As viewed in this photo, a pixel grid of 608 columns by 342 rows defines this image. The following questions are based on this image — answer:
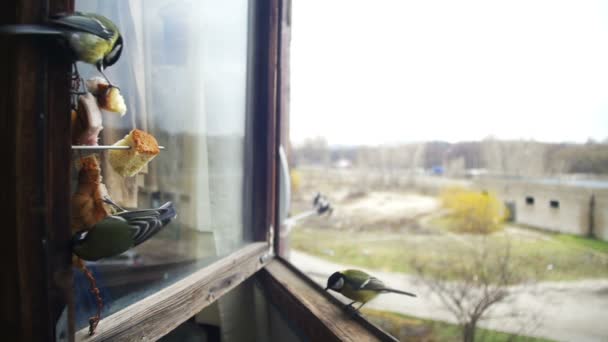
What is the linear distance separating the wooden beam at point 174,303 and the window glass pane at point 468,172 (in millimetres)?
274

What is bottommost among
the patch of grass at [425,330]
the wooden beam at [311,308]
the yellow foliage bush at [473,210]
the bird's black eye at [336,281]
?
the patch of grass at [425,330]

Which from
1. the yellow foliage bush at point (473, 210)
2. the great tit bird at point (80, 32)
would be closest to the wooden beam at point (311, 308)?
the great tit bird at point (80, 32)

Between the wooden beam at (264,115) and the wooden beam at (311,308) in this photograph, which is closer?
the wooden beam at (311,308)

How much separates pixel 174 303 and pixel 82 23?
21.1 inches

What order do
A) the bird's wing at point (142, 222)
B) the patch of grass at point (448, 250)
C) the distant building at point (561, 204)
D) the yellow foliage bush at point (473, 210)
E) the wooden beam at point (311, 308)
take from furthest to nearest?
the yellow foliage bush at point (473, 210) < the patch of grass at point (448, 250) < the distant building at point (561, 204) < the wooden beam at point (311, 308) < the bird's wing at point (142, 222)

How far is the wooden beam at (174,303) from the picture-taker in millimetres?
591

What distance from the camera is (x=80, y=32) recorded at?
0.43 m

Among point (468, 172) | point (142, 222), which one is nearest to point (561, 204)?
point (468, 172)

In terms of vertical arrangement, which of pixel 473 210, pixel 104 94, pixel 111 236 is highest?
pixel 104 94

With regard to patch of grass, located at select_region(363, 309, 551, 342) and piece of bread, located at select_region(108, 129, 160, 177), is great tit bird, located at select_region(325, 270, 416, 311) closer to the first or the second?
piece of bread, located at select_region(108, 129, 160, 177)

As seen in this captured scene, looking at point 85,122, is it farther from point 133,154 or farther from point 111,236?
point 111,236

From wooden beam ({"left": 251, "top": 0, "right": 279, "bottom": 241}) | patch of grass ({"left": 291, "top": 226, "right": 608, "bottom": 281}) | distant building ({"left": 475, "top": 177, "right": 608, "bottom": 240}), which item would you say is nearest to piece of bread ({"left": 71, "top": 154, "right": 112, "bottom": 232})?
wooden beam ({"left": 251, "top": 0, "right": 279, "bottom": 241})

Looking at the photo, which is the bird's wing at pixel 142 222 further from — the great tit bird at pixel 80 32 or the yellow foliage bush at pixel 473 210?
the yellow foliage bush at pixel 473 210

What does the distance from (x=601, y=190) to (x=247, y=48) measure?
1594 mm
